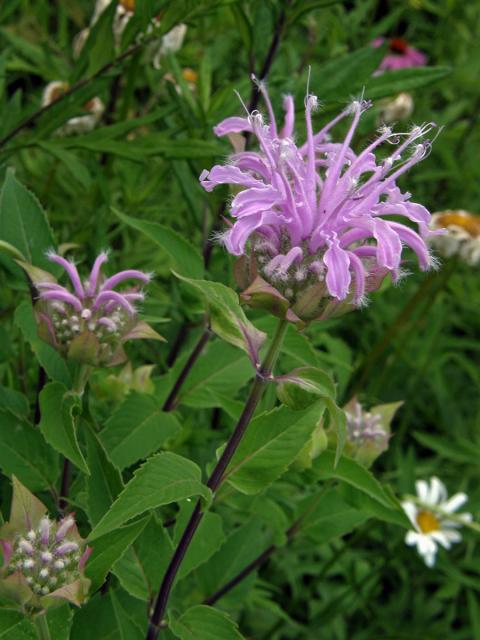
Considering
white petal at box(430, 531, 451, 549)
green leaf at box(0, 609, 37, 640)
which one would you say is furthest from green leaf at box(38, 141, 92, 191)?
white petal at box(430, 531, 451, 549)

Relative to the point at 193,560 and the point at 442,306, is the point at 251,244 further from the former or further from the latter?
the point at 442,306

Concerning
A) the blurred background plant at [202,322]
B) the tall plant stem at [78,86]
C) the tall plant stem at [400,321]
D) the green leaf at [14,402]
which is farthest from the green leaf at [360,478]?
the tall plant stem at [400,321]

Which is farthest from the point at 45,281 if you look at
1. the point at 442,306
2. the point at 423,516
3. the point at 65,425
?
the point at 442,306

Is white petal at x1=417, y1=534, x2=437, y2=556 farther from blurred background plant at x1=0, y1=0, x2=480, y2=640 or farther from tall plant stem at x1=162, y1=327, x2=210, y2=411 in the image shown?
tall plant stem at x1=162, y1=327, x2=210, y2=411

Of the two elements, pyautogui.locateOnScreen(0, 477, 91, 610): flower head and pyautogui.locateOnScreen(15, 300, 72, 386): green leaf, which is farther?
pyautogui.locateOnScreen(15, 300, 72, 386): green leaf

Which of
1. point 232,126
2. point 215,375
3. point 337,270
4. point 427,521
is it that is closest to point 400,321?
point 427,521

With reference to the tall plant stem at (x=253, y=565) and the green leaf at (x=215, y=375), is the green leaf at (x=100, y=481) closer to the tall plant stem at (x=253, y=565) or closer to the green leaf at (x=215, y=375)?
the green leaf at (x=215, y=375)
